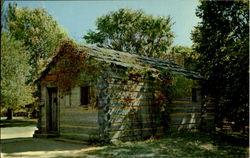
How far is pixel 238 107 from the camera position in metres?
14.1

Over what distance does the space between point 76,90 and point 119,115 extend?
98.7 inches

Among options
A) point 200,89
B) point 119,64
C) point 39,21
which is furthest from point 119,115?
point 39,21

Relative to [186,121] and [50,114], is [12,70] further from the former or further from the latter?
[186,121]

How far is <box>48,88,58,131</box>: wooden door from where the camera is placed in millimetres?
14781

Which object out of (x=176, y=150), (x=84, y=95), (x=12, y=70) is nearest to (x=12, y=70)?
(x=12, y=70)

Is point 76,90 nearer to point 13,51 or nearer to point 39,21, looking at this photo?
point 13,51

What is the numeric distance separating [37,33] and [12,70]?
1257 cm

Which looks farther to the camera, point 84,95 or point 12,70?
point 84,95

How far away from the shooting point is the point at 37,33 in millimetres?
19359

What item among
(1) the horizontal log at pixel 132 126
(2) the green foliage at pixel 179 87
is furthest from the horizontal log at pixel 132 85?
(1) the horizontal log at pixel 132 126

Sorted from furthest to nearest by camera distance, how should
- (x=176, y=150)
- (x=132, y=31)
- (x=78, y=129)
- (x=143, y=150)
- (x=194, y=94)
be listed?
(x=132, y=31), (x=194, y=94), (x=78, y=129), (x=176, y=150), (x=143, y=150)

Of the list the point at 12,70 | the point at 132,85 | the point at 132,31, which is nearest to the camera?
the point at 12,70

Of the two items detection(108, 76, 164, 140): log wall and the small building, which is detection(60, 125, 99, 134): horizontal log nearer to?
the small building

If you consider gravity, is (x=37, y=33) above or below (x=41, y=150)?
above
